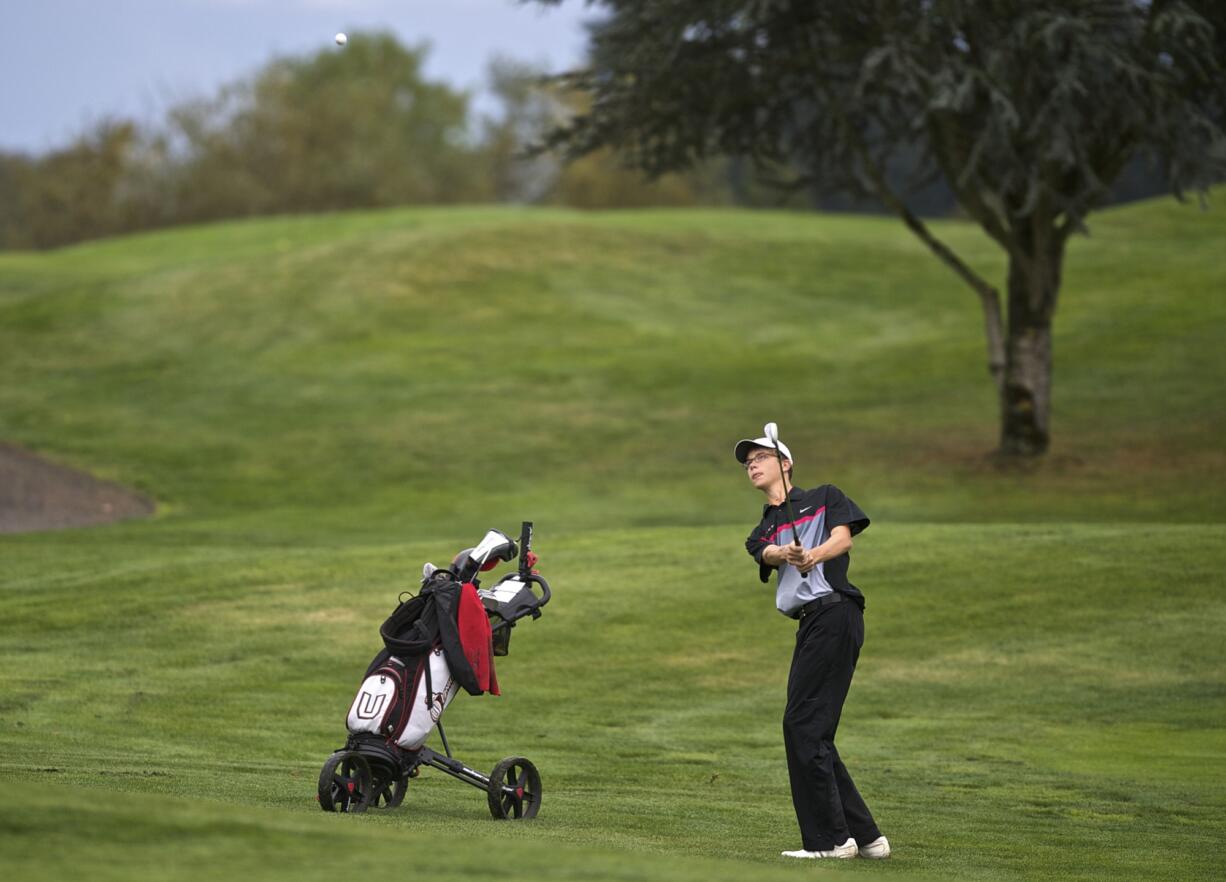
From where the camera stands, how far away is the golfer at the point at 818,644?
29.3 feet

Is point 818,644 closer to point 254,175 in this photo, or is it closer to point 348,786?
point 348,786

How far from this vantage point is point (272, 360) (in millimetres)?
41812

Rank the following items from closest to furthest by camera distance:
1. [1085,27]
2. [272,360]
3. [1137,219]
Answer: [1085,27] → [272,360] → [1137,219]

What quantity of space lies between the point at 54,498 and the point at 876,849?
2254cm

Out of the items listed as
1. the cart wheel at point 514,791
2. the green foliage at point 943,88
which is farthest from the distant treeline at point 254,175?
the cart wheel at point 514,791

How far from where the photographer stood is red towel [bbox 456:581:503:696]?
9.61 metres

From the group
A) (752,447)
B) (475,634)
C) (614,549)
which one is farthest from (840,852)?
(614,549)

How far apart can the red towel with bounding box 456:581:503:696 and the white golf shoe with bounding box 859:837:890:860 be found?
2.21 metres

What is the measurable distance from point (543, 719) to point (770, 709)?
2.15 meters

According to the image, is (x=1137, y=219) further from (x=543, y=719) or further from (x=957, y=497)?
(x=543, y=719)

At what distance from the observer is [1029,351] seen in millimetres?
28828

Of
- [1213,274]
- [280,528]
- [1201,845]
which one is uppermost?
[1213,274]

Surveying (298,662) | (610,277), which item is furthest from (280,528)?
(610,277)

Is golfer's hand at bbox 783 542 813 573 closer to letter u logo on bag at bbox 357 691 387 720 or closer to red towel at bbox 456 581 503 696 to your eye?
red towel at bbox 456 581 503 696
